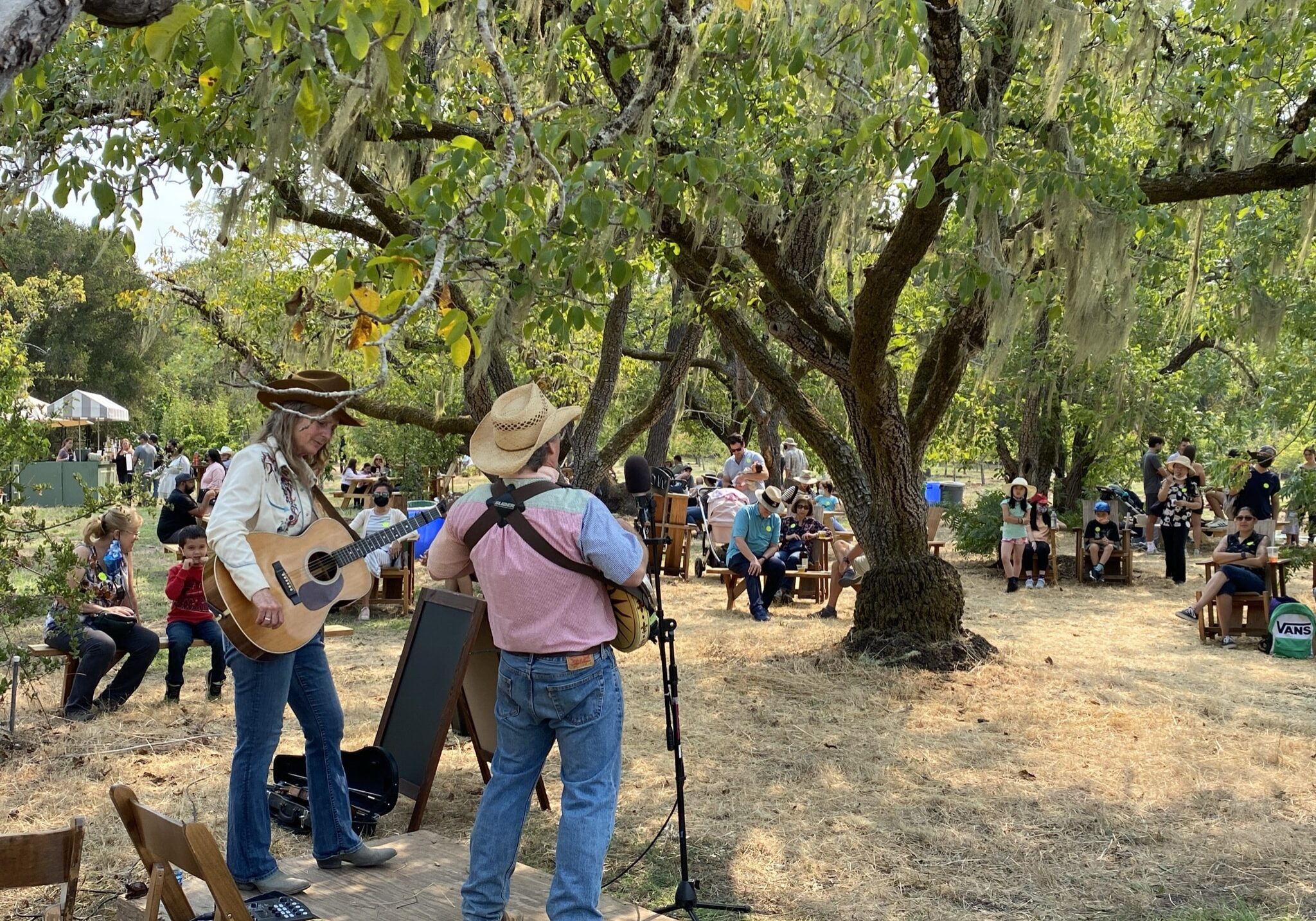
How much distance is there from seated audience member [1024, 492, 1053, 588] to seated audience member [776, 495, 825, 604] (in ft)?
9.08

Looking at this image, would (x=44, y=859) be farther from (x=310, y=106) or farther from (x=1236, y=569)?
(x=1236, y=569)

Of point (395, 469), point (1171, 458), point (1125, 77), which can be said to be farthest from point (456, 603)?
point (395, 469)

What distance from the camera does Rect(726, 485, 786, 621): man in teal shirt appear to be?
11344 mm

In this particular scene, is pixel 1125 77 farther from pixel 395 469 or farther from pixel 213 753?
pixel 395 469

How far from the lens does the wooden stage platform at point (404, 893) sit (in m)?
3.78

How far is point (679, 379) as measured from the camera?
1330cm

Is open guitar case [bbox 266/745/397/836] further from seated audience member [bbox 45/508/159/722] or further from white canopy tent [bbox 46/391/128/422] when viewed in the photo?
white canopy tent [bbox 46/391/128/422]

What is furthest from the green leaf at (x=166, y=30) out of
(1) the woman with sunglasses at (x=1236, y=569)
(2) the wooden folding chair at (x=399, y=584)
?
(1) the woman with sunglasses at (x=1236, y=569)

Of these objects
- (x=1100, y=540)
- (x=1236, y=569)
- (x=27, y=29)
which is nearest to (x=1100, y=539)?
(x=1100, y=540)

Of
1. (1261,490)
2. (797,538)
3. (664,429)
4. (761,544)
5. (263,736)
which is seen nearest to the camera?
(263,736)

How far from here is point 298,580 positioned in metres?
4.16

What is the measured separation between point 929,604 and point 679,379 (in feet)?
18.3

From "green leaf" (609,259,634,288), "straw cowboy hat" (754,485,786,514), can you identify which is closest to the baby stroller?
"straw cowboy hat" (754,485,786,514)

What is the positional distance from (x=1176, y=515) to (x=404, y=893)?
12027mm
